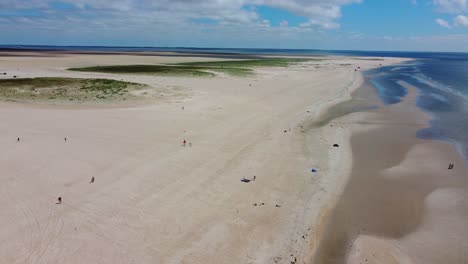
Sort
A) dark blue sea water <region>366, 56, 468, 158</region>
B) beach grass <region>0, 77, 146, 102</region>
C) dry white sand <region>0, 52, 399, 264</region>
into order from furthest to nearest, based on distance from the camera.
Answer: beach grass <region>0, 77, 146, 102</region>, dark blue sea water <region>366, 56, 468, 158</region>, dry white sand <region>0, 52, 399, 264</region>

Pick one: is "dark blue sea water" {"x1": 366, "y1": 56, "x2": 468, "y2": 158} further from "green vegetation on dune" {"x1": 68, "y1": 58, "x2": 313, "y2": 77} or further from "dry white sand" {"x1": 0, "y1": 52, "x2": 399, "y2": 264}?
"green vegetation on dune" {"x1": 68, "y1": 58, "x2": 313, "y2": 77}

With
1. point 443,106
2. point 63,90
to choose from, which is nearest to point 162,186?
point 63,90

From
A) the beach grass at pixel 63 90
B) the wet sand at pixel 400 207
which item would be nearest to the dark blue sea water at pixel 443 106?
the wet sand at pixel 400 207

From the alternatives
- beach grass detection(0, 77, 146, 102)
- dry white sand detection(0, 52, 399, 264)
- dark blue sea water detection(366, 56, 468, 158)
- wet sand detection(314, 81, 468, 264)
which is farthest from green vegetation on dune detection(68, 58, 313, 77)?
wet sand detection(314, 81, 468, 264)

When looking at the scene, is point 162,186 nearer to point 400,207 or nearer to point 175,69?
point 400,207

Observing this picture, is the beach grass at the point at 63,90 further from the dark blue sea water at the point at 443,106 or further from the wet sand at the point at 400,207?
the dark blue sea water at the point at 443,106

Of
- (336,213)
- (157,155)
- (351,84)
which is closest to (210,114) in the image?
(157,155)

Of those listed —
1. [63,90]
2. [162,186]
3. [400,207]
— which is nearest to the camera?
[400,207]
